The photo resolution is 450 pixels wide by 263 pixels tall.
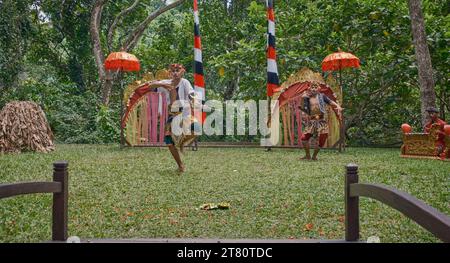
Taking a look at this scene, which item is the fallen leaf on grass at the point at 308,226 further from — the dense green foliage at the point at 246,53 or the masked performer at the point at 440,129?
the dense green foliage at the point at 246,53

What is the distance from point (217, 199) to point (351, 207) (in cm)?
239

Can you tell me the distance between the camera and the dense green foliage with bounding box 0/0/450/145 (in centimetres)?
1187

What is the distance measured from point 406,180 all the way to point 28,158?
22.2ft

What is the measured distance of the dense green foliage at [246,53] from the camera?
11867 mm

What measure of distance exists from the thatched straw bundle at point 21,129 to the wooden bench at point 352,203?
24.7ft

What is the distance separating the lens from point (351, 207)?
2.93 meters

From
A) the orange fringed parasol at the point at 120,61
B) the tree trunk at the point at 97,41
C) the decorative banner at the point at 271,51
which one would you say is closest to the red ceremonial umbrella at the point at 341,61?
the decorative banner at the point at 271,51

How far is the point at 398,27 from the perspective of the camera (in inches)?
456

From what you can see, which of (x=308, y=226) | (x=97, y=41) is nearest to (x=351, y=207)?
(x=308, y=226)

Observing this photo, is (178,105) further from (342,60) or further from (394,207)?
(394,207)

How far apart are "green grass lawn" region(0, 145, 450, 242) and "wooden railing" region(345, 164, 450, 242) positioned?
2.39 feet

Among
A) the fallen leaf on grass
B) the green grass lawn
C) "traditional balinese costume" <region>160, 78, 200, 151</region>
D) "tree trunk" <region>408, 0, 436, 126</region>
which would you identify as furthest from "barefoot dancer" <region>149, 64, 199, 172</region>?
"tree trunk" <region>408, 0, 436, 126</region>
